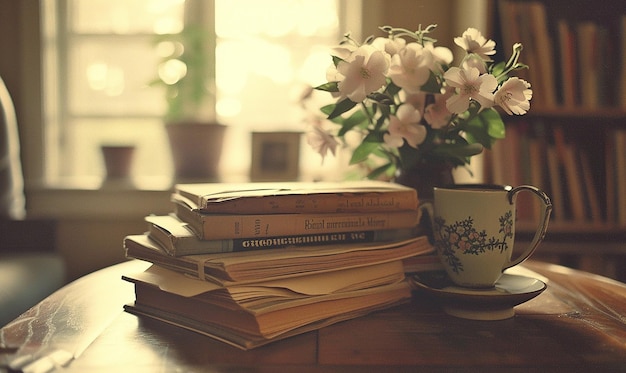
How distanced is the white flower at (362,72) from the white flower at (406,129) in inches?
3.8

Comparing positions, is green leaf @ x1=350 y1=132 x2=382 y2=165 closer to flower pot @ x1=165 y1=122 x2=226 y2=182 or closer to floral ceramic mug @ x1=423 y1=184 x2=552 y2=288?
floral ceramic mug @ x1=423 y1=184 x2=552 y2=288

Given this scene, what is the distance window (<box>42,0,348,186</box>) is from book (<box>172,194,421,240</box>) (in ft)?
5.79

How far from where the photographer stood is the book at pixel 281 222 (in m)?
0.81

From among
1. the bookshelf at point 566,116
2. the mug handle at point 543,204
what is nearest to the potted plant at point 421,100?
the mug handle at point 543,204

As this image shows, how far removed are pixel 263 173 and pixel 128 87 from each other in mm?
747

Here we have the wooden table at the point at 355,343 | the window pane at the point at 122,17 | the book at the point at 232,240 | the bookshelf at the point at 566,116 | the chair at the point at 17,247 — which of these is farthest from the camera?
the window pane at the point at 122,17

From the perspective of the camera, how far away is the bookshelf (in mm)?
2145

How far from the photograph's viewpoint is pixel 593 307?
3.14ft

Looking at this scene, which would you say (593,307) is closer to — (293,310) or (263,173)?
(293,310)

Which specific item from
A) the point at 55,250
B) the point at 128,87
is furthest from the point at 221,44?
the point at 55,250

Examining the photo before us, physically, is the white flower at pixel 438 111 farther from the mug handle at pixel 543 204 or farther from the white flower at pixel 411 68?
the mug handle at pixel 543 204

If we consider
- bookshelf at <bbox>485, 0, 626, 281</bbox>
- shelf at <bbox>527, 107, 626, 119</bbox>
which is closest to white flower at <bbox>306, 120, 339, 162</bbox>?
bookshelf at <bbox>485, 0, 626, 281</bbox>

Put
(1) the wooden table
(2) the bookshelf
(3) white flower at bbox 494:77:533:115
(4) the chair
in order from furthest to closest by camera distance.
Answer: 1. (2) the bookshelf
2. (4) the chair
3. (3) white flower at bbox 494:77:533:115
4. (1) the wooden table

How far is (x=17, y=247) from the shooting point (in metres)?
1.98
